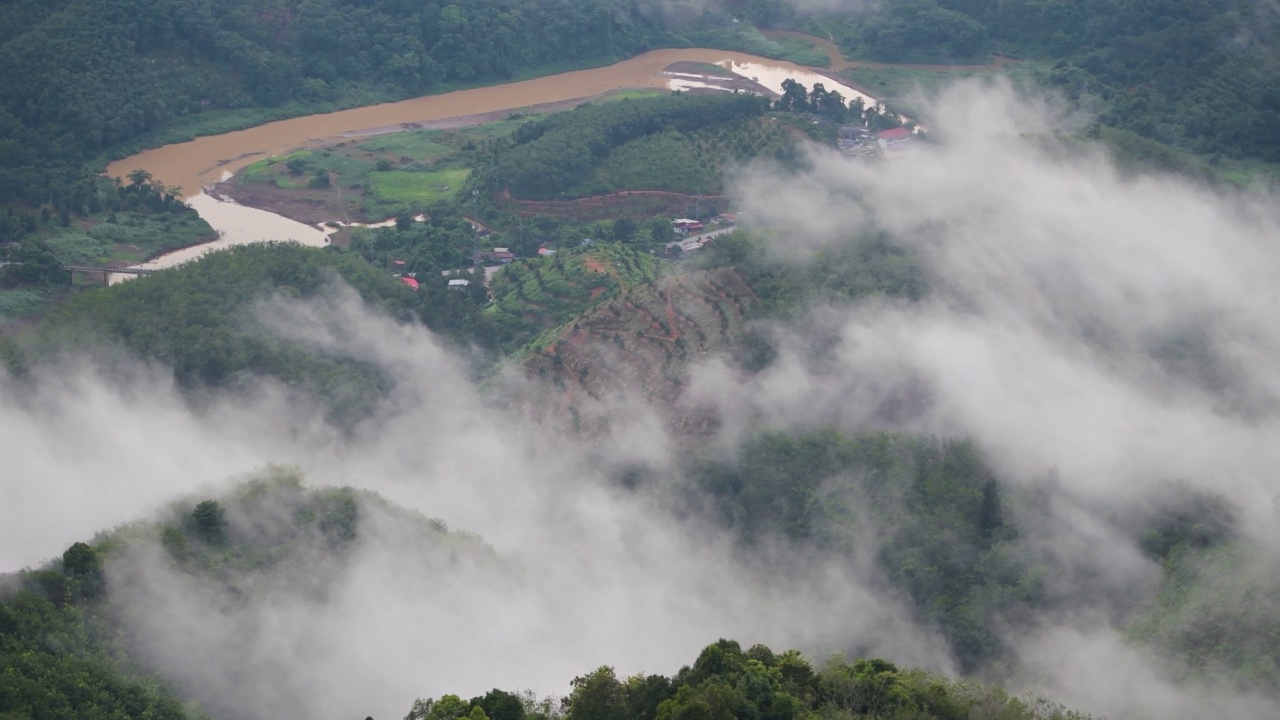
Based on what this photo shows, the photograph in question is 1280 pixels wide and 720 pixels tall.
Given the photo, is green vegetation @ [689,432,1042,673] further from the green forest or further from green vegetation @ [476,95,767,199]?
green vegetation @ [476,95,767,199]

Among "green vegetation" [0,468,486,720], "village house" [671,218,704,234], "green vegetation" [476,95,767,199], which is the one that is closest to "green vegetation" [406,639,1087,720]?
"green vegetation" [0,468,486,720]

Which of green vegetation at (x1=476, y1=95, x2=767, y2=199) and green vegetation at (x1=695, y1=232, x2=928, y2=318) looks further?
green vegetation at (x1=476, y1=95, x2=767, y2=199)

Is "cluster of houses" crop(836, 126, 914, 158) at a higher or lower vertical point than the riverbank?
lower

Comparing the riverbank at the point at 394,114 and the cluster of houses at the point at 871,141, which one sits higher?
the riverbank at the point at 394,114

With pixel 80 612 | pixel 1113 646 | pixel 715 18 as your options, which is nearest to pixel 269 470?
pixel 80 612

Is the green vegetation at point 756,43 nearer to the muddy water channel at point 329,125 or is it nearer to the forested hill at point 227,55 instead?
the muddy water channel at point 329,125

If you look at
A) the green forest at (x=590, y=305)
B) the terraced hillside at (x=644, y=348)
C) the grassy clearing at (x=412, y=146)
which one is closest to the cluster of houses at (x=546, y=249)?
the green forest at (x=590, y=305)

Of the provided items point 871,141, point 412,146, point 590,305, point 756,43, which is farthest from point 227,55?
point 590,305
